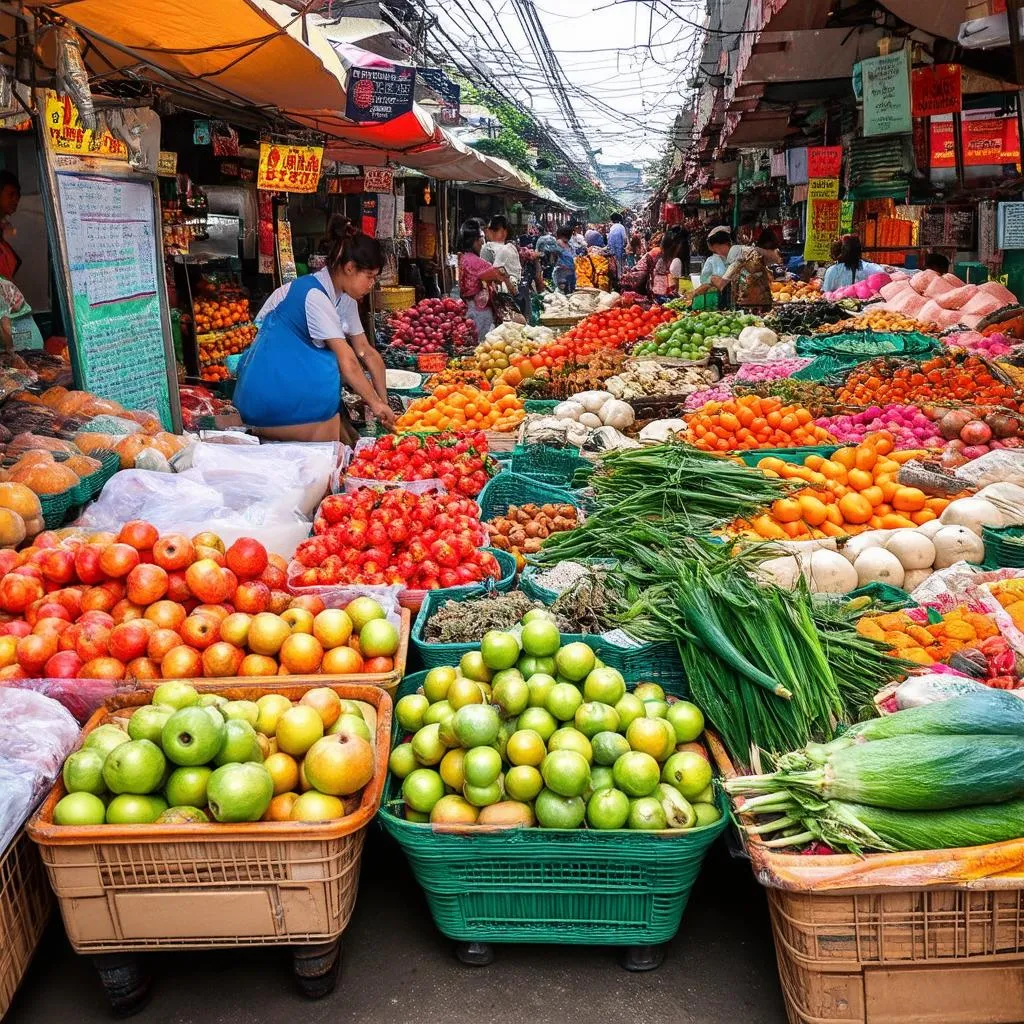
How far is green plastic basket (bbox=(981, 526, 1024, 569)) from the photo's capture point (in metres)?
3.80

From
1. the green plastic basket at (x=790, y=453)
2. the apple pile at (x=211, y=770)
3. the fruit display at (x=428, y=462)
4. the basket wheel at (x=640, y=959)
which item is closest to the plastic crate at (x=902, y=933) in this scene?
the basket wheel at (x=640, y=959)

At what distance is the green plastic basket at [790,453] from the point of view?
523 centimetres

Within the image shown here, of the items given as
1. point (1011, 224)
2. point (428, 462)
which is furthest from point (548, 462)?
point (1011, 224)

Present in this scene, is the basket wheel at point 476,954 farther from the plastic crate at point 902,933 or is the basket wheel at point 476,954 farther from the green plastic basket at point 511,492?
the green plastic basket at point 511,492

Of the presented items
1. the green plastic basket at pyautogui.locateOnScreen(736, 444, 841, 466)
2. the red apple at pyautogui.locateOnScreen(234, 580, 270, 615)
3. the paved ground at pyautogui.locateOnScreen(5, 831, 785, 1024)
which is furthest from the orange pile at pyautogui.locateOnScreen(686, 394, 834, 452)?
the paved ground at pyautogui.locateOnScreen(5, 831, 785, 1024)

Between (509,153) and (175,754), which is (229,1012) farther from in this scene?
(509,153)

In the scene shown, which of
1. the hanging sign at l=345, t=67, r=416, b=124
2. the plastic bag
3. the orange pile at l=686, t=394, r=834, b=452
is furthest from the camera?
the hanging sign at l=345, t=67, r=416, b=124

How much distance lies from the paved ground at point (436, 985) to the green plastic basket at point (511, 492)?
2576 millimetres

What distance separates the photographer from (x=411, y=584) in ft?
12.3

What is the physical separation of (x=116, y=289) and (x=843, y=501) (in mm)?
4289

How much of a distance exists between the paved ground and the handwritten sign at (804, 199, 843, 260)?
9.66 meters

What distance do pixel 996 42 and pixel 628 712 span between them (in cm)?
461

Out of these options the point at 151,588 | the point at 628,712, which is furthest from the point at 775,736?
the point at 151,588

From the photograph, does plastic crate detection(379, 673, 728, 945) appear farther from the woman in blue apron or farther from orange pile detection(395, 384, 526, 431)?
orange pile detection(395, 384, 526, 431)
